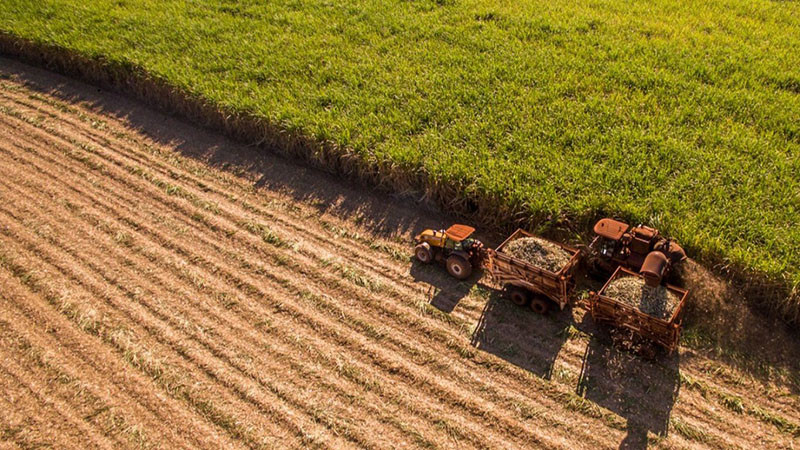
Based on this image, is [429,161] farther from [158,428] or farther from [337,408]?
[158,428]

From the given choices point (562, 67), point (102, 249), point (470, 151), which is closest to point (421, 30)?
point (562, 67)

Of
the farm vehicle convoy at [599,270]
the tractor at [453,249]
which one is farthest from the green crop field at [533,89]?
the tractor at [453,249]

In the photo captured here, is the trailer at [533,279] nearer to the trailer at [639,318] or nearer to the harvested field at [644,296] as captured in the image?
the trailer at [639,318]

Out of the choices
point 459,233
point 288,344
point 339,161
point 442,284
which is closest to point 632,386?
point 442,284

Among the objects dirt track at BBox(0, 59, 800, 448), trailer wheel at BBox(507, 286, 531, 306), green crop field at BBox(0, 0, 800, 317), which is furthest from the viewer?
green crop field at BBox(0, 0, 800, 317)

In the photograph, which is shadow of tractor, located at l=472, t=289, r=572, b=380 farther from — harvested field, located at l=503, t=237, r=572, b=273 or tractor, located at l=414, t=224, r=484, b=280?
harvested field, located at l=503, t=237, r=572, b=273

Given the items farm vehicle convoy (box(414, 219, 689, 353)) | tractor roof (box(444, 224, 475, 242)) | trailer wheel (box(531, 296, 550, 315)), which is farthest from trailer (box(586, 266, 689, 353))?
tractor roof (box(444, 224, 475, 242))

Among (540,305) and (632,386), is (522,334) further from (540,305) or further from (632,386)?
(632,386)
